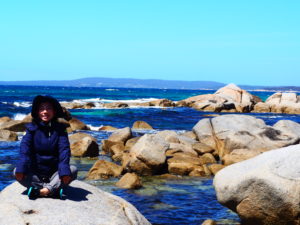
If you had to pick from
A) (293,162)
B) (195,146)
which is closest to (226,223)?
(293,162)

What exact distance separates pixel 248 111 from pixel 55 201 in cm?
4585

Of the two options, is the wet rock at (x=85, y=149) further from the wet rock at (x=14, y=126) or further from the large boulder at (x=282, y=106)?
the large boulder at (x=282, y=106)

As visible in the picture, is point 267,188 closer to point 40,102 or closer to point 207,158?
point 40,102

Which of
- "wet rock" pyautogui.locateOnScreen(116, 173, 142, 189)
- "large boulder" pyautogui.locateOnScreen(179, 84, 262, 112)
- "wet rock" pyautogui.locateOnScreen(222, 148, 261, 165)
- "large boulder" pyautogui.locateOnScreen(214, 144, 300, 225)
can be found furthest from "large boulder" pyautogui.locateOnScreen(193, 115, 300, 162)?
"large boulder" pyautogui.locateOnScreen(179, 84, 262, 112)

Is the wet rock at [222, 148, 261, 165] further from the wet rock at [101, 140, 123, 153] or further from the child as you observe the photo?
the child

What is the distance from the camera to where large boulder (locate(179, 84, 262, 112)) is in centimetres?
4925

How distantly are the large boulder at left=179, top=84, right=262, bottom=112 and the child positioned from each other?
140 feet

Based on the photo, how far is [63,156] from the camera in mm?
6395

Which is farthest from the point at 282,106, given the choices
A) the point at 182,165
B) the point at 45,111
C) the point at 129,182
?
the point at 45,111

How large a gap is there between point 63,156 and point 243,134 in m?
11.7

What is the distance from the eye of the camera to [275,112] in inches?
2005

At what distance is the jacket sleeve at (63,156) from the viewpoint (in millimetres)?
6289

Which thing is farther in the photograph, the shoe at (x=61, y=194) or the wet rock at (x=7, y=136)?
the wet rock at (x=7, y=136)

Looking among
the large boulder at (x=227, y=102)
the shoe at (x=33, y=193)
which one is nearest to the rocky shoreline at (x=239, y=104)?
the large boulder at (x=227, y=102)
